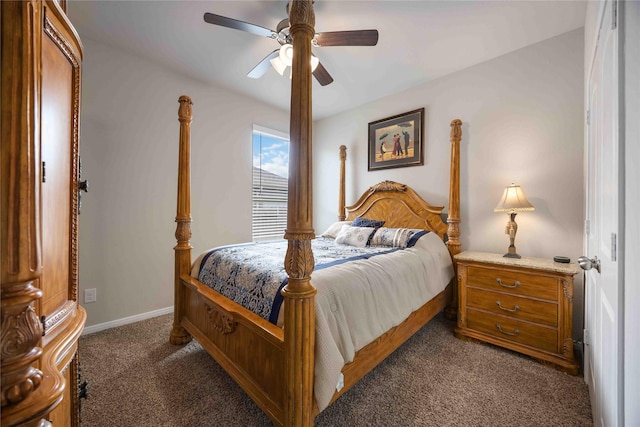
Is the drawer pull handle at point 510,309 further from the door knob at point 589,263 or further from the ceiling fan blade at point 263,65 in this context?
the ceiling fan blade at point 263,65

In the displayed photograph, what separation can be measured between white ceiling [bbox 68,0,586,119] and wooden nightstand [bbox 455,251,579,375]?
2.00 metres

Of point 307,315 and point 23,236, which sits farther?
point 307,315

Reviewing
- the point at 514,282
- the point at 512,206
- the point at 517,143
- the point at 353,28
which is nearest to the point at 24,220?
the point at 353,28

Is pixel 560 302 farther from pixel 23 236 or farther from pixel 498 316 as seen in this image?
pixel 23 236

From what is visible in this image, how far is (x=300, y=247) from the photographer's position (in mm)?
1130

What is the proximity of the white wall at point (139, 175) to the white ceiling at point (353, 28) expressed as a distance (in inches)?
11.0

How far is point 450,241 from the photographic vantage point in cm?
268

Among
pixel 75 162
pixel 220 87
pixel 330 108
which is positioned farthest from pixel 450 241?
pixel 220 87

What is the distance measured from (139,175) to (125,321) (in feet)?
4.95

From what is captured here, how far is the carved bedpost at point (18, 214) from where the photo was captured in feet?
1.38

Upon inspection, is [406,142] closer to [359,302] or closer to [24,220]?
[359,302]

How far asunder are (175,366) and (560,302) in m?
2.88

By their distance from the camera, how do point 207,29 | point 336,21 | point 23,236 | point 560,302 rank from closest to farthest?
1. point 23,236
2. point 560,302
3. point 336,21
4. point 207,29

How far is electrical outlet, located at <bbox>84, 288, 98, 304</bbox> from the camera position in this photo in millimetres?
2346
